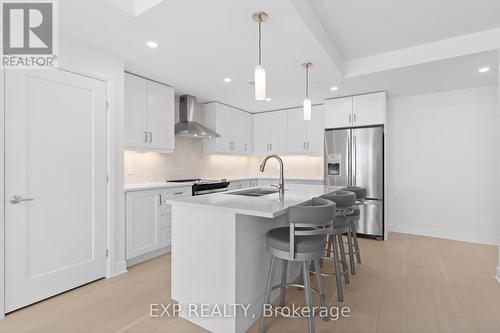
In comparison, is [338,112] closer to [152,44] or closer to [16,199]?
[152,44]

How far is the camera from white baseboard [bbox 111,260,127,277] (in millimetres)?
2752

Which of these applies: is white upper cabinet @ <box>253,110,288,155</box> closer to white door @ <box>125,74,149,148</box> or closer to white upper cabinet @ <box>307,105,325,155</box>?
white upper cabinet @ <box>307,105,325,155</box>

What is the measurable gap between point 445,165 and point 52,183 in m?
5.38

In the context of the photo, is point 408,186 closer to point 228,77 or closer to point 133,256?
point 228,77

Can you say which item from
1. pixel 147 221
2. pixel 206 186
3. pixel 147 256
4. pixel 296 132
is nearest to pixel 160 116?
pixel 206 186

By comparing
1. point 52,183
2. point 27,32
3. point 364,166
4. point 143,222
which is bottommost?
point 143,222

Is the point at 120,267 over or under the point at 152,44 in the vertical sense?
under

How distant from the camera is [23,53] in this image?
2.08m

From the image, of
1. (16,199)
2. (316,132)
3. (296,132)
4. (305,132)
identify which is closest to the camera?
(16,199)

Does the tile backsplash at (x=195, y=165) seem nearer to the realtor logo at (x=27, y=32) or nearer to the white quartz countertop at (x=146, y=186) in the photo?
the white quartz countertop at (x=146, y=186)

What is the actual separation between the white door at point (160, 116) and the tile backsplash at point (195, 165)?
0.37 metres

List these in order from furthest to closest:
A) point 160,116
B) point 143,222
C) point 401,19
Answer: point 160,116 < point 143,222 < point 401,19

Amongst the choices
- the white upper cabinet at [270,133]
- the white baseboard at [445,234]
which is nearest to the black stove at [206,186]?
the white upper cabinet at [270,133]

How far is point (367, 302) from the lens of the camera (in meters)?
2.17
